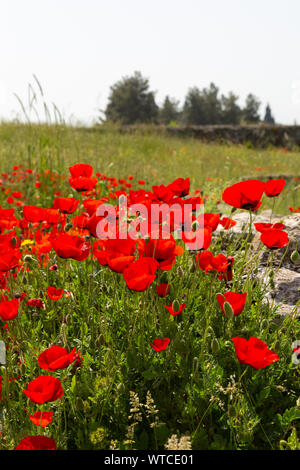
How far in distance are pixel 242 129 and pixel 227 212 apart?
45.6 feet

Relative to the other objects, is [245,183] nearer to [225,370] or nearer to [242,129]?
[225,370]

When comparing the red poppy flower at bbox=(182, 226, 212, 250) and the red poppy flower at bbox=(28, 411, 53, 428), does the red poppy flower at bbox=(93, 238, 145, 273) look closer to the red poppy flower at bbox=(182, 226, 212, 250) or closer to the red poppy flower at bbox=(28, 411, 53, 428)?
the red poppy flower at bbox=(182, 226, 212, 250)

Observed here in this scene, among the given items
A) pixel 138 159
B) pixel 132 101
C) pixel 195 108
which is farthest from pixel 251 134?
pixel 195 108

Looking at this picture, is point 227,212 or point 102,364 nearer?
point 102,364

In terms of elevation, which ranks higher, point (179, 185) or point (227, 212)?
point (179, 185)

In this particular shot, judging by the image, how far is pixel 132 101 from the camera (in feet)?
96.7

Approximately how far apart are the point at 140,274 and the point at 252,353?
1.35 ft

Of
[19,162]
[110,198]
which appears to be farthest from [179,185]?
[19,162]

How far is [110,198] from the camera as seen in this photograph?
4.29 metres

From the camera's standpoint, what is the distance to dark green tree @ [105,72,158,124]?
29.4 metres

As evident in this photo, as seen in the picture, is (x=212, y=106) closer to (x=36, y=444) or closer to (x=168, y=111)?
(x=168, y=111)

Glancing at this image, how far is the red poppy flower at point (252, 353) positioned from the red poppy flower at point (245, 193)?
616 millimetres
